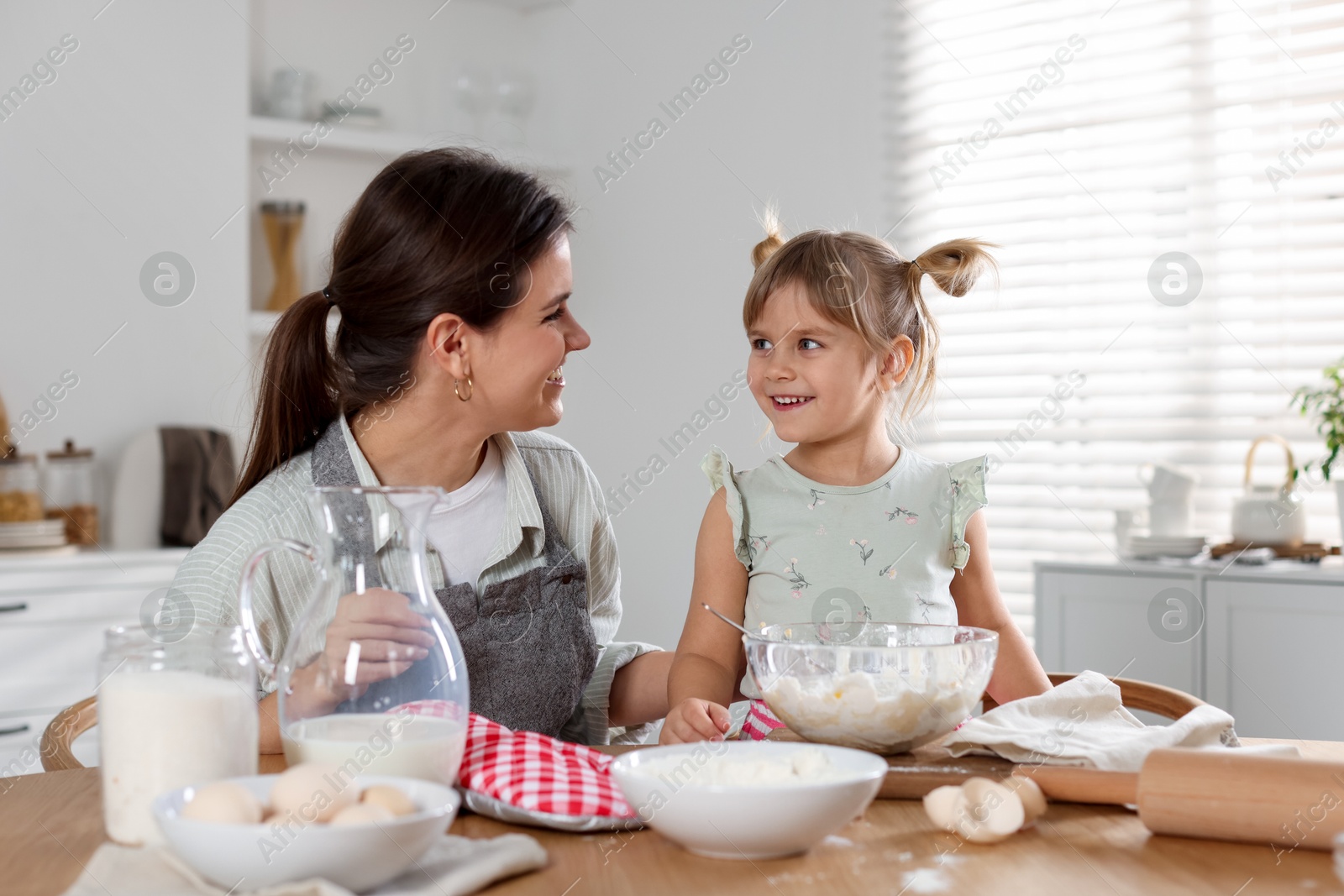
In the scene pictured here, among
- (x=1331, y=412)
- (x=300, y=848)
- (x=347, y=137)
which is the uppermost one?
(x=347, y=137)

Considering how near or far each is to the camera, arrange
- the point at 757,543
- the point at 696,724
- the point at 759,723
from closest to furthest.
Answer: the point at 696,724
the point at 759,723
the point at 757,543

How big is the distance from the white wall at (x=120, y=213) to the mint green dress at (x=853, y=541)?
83.0 inches

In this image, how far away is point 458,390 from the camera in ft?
4.98

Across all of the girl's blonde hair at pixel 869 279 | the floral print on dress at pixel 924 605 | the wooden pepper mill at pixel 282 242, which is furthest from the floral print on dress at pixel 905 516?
the wooden pepper mill at pixel 282 242

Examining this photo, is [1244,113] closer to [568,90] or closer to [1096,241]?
[1096,241]

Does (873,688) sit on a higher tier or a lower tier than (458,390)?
lower

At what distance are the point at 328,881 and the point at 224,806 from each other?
0.24 ft

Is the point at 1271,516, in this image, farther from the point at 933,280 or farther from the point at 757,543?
the point at 757,543

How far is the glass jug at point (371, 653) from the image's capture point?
785 mm

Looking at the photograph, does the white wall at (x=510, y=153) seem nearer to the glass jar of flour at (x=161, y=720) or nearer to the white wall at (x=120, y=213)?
the white wall at (x=120, y=213)

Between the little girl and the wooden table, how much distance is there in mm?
612

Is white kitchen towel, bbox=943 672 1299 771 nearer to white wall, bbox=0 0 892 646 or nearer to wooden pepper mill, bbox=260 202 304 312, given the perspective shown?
white wall, bbox=0 0 892 646

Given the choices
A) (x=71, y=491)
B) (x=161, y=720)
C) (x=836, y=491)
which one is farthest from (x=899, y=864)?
(x=71, y=491)

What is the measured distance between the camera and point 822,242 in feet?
5.25
